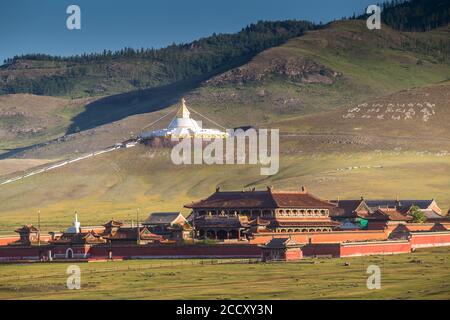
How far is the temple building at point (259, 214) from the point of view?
382 ft

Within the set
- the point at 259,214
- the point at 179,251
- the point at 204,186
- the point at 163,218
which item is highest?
the point at 259,214

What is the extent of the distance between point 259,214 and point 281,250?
20.3 metres

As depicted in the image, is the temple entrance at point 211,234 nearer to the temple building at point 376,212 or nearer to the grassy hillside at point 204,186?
the temple building at point 376,212

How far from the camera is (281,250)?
333 ft

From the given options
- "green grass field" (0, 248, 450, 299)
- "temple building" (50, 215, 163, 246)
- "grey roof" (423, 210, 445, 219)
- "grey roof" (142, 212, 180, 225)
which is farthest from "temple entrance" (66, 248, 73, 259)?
"grey roof" (423, 210, 445, 219)

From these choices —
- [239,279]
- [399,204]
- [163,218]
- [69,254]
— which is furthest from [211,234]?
[239,279]

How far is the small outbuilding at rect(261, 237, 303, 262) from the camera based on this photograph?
101 m

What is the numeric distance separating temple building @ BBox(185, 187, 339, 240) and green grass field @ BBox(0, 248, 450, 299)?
41.4 feet

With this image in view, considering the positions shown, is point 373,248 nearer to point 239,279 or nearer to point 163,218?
point 239,279

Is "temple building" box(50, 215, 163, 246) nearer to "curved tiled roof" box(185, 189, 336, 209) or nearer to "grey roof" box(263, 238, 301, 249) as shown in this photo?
"curved tiled roof" box(185, 189, 336, 209)

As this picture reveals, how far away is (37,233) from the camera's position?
414 feet

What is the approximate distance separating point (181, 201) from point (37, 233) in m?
48.4

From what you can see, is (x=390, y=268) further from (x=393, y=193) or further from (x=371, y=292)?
(x=393, y=193)

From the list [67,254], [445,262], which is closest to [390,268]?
[445,262]
